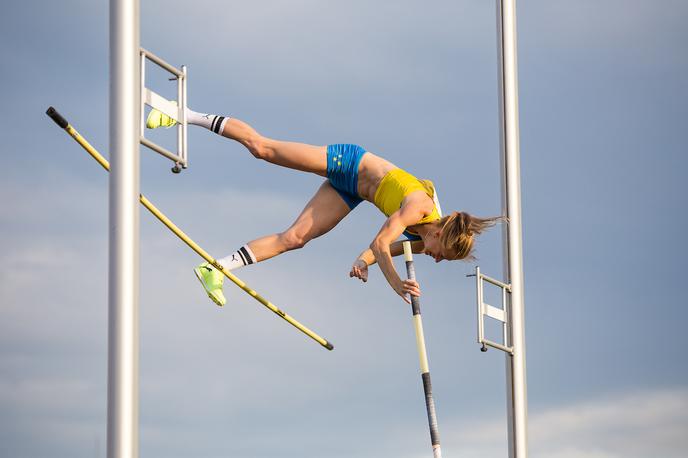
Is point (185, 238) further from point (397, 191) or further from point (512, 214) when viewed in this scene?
point (512, 214)

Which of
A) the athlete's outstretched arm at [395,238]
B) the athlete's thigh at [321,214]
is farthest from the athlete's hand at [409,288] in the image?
the athlete's thigh at [321,214]

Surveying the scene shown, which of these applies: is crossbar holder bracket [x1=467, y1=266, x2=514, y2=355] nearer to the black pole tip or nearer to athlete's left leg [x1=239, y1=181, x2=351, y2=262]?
athlete's left leg [x1=239, y1=181, x2=351, y2=262]

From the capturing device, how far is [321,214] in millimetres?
7945

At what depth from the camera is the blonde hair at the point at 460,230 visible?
7555 millimetres

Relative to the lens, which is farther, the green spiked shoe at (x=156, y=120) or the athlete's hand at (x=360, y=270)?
the athlete's hand at (x=360, y=270)

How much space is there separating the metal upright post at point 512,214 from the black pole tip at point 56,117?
381 cm

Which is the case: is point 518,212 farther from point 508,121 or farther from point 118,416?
point 118,416

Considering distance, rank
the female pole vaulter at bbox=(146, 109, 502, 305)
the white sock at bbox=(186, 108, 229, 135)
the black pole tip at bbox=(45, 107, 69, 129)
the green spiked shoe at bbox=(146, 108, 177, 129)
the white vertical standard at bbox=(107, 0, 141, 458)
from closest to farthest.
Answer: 1. the white vertical standard at bbox=(107, 0, 141, 458)
2. the black pole tip at bbox=(45, 107, 69, 129)
3. the green spiked shoe at bbox=(146, 108, 177, 129)
4. the female pole vaulter at bbox=(146, 109, 502, 305)
5. the white sock at bbox=(186, 108, 229, 135)

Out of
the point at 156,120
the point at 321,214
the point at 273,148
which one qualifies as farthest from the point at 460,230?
the point at 156,120

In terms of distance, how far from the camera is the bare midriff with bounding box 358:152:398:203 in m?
7.71

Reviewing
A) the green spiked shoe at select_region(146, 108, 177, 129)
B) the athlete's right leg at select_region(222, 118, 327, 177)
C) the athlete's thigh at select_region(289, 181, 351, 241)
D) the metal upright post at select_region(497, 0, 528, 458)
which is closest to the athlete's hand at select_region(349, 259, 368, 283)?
the athlete's thigh at select_region(289, 181, 351, 241)

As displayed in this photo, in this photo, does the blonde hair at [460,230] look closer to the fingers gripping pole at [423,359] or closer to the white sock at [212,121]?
the fingers gripping pole at [423,359]

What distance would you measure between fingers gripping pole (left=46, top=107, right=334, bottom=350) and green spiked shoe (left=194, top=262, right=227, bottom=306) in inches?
1.6

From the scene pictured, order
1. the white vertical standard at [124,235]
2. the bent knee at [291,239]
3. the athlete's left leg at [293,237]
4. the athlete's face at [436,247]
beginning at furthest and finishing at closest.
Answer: the bent knee at [291,239] < the athlete's left leg at [293,237] < the athlete's face at [436,247] < the white vertical standard at [124,235]
